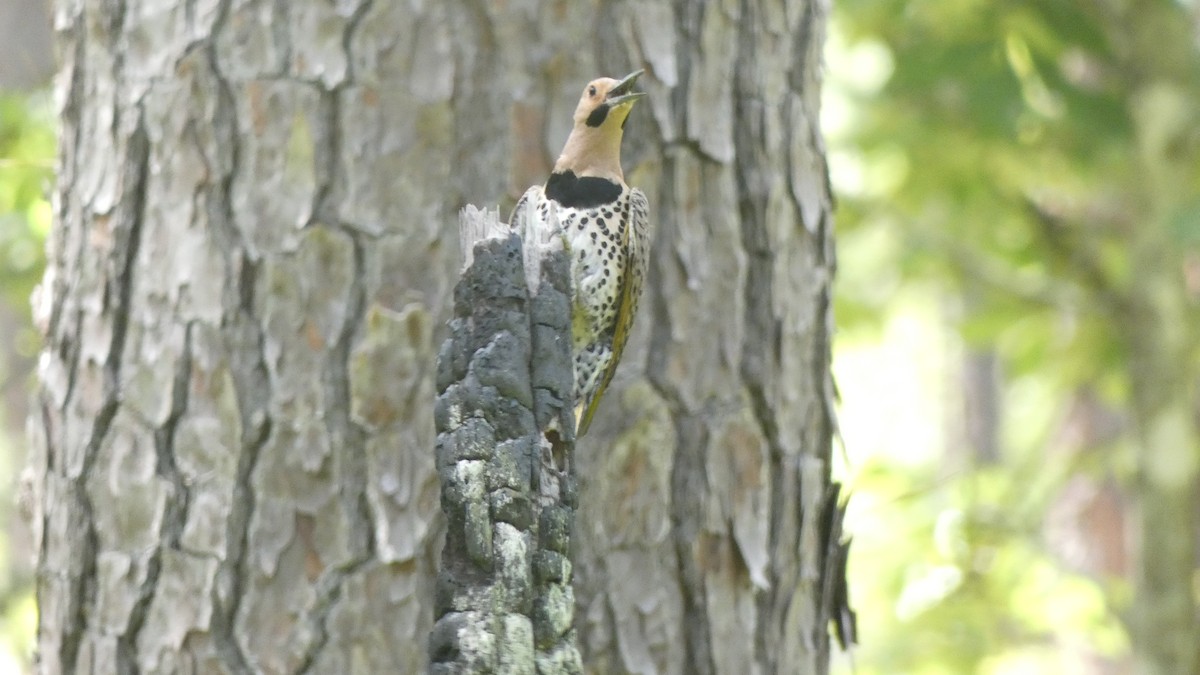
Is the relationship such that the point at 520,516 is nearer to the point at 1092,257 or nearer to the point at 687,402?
the point at 687,402

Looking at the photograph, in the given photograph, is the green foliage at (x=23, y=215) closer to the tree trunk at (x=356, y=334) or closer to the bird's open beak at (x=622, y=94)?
the tree trunk at (x=356, y=334)

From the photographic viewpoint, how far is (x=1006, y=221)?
6.30m

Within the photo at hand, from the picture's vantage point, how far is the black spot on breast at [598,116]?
5.94ft

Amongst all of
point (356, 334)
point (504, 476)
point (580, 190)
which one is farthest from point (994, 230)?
point (504, 476)

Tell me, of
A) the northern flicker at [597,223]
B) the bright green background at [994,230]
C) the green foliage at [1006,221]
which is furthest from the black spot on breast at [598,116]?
the green foliage at [1006,221]

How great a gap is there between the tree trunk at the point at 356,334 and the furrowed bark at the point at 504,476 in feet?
3.31

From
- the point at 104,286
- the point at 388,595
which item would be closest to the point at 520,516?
the point at 388,595

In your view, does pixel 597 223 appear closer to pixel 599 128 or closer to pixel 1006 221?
pixel 599 128

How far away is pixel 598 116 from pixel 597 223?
189 millimetres

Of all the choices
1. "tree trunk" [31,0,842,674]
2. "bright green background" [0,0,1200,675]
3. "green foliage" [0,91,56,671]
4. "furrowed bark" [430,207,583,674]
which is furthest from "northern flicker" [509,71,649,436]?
"bright green background" [0,0,1200,675]

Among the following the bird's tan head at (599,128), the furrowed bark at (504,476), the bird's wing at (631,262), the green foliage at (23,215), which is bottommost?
the furrowed bark at (504,476)

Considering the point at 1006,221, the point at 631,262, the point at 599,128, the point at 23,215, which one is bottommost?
the point at 631,262

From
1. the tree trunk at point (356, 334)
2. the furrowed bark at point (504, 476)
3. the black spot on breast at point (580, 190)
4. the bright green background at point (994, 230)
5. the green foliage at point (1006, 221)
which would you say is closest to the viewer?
the furrowed bark at point (504, 476)

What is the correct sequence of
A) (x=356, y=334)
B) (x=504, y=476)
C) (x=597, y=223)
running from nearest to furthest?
1. (x=504, y=476)
2. (x=597, y=223)
3. (x=356, y=334)
